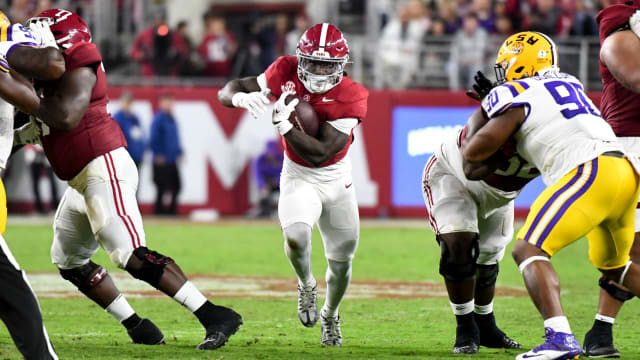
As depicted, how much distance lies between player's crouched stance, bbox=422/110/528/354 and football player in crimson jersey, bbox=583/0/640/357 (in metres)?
0.56

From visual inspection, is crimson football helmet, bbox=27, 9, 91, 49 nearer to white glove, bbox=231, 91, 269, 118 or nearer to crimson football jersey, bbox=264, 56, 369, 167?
white glove, bbox=231, 91, 269, 118

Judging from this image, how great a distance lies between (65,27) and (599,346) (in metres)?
3.72

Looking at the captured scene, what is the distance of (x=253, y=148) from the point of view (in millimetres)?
16641

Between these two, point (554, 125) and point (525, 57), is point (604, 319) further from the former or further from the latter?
point (525, 57)

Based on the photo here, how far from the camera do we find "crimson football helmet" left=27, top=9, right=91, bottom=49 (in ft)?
19.3

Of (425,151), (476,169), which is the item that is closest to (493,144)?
(476,169)

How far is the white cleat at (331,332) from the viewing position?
6.33 metres

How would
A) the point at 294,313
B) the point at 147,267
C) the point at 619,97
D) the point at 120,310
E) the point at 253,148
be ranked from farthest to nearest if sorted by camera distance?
the point at 253,148 → the point at 294,313 → the point at 120,310 → the point at 619,97 → the point at 147,267

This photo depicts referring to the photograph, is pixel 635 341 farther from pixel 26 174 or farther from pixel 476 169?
pixel 26 174

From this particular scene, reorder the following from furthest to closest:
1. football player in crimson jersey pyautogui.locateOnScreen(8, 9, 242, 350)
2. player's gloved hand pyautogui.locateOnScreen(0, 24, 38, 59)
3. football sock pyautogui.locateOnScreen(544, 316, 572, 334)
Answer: football player in crimson jersey pyautogui.locateOnScreen(8, 9, 242, 350) → player's gloved hand pyautogui.locateOnScreen(0, 24, 38, 59) → football sock pyautogui.locateOnScreen(544, 316, 572, 334)

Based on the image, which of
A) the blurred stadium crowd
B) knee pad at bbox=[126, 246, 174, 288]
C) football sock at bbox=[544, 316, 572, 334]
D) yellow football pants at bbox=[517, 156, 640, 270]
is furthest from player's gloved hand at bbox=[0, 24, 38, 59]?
the blurred stadium crowd

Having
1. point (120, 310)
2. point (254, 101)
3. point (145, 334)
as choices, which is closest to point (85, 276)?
point (120, 310)

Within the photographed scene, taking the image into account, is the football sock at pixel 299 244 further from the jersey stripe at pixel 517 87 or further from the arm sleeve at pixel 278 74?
the jersey stripe at pixel 517 87

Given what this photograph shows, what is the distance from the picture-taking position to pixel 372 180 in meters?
16.4
